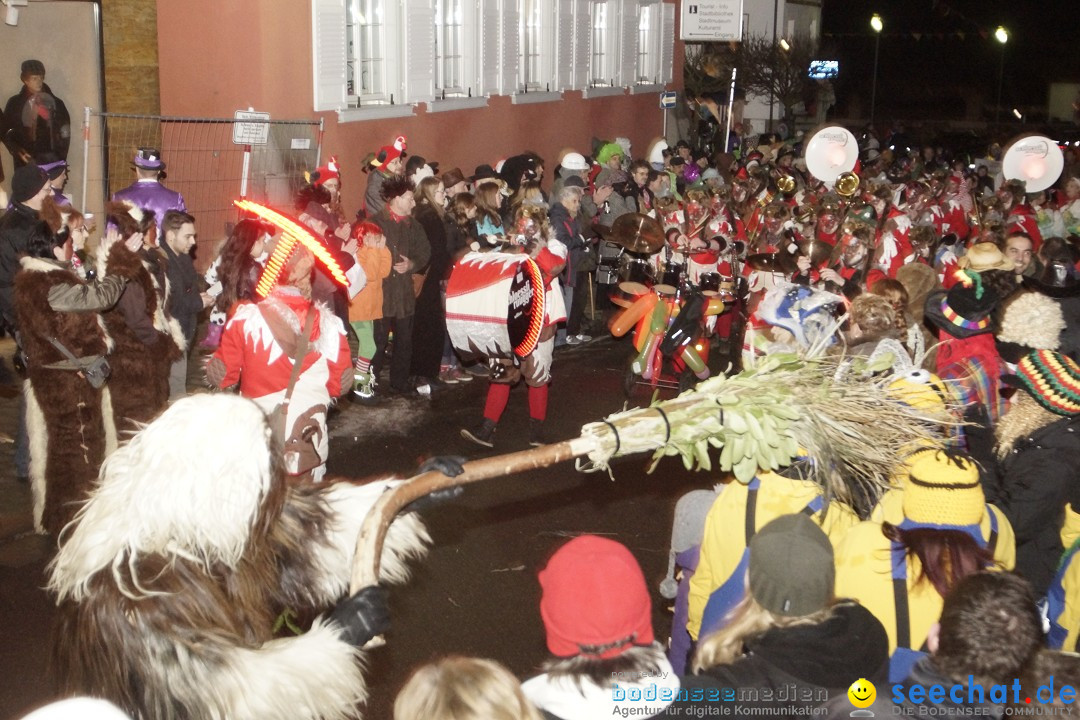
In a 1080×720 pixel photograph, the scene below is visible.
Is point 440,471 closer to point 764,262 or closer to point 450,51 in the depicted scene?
point 764,262

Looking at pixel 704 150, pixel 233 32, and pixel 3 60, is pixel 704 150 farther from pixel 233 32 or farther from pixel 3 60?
pixel 3 60

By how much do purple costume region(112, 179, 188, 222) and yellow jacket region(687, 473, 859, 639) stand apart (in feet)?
20.9

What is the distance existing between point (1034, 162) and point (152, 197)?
10379 millimetres

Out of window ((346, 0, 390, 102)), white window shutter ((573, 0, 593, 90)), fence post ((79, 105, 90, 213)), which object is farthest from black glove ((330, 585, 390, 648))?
white window shutter ((573, 0, 593, 90))

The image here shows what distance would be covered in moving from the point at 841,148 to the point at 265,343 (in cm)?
992

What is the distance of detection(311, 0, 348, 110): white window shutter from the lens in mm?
12922

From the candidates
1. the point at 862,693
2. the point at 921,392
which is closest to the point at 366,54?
the point at 921,392

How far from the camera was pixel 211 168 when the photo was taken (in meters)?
12.1

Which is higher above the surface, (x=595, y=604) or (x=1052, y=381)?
(x=1052, y=381)

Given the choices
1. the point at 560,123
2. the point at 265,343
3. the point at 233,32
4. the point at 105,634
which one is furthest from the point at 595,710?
the point at 560,123

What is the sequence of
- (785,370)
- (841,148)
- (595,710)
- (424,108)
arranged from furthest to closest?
(424,108) → (841,148) → (785,370) → (595,710)

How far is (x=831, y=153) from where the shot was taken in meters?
13.8

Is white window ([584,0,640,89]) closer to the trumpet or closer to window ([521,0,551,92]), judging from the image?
window ([521,0,551,92])

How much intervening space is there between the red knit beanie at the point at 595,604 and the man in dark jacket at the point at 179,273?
519cm
